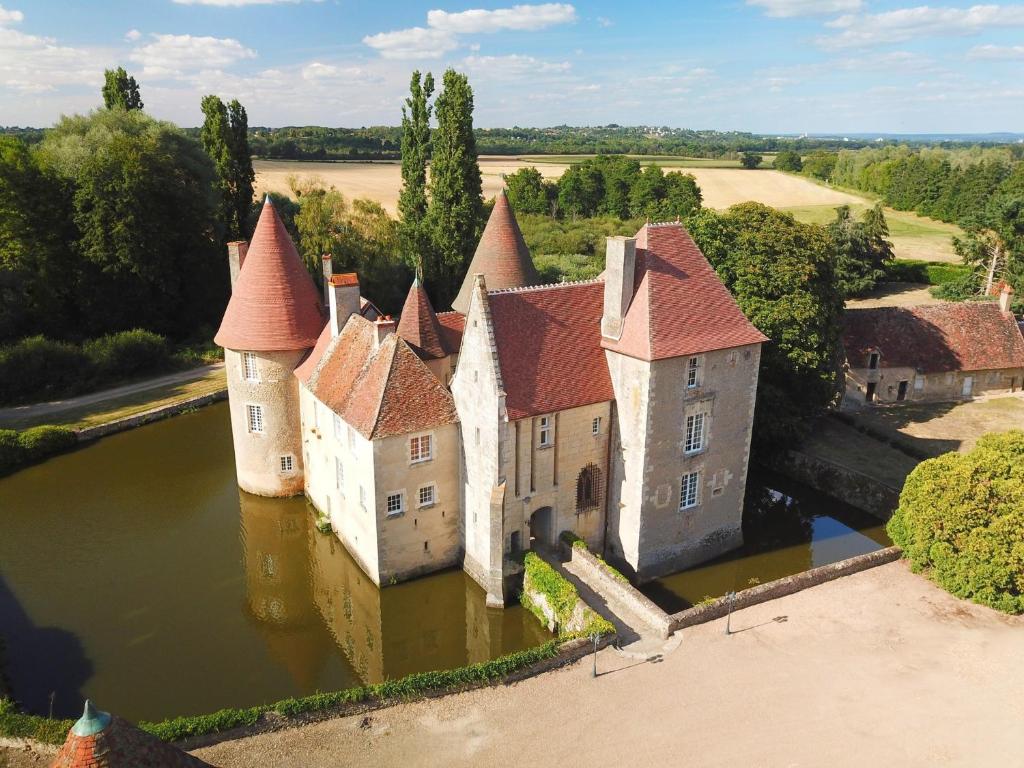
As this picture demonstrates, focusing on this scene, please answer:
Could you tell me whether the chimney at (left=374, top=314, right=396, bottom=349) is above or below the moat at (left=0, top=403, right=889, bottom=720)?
above

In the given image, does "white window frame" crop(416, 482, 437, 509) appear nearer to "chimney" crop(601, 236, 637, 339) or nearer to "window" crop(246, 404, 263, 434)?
"chimney" crop(601, 236, 637, 339)

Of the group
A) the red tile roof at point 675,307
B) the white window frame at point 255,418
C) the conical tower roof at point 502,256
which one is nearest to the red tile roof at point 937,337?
the red tile roof at point 675,307

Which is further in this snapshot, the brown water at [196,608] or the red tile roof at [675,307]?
the red tile roof at [675,307]

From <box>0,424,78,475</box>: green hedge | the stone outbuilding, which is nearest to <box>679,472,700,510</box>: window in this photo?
the stone outbuilding

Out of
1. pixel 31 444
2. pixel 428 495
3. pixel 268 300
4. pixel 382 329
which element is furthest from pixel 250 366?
pixel 31 444

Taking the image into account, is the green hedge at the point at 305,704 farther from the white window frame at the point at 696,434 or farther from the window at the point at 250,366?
the window at the point at 250,366

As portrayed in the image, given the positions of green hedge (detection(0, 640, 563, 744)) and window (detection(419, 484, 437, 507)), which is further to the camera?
window (detection(419, 484, 437, 507))
